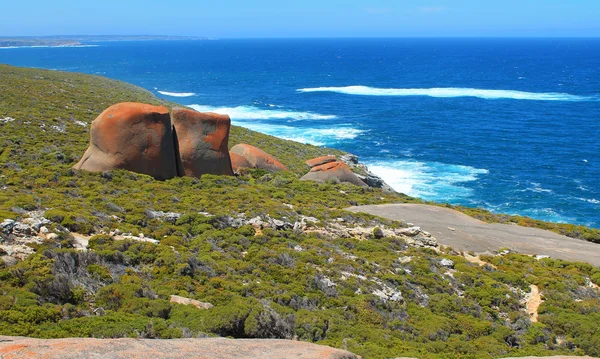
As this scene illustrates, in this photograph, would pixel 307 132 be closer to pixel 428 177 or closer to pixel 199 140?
pixel 428 177

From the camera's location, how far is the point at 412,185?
175 ft

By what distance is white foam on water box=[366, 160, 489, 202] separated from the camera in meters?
51.1

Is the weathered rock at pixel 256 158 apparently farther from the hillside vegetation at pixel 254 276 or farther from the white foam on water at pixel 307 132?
the white foam on water at pixel 307 132

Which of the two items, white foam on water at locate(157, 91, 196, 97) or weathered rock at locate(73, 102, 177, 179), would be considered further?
white foam on water at locate(157, 91, 196, 97)

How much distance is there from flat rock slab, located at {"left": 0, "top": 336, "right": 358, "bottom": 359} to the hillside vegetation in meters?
2.41

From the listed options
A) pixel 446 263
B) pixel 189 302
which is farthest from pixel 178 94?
pixel 189 302

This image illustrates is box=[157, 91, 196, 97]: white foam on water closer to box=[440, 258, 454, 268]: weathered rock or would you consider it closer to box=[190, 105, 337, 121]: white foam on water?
box=[190, 105, 337, 121]: white foam on water

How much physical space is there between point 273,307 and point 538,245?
18.8 m

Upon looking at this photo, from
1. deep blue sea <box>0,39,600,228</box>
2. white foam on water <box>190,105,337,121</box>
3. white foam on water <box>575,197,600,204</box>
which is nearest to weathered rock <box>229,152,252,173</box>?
deep blue sea <box>0,39,600,228</box>

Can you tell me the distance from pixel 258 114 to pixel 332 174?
56037 millimetres

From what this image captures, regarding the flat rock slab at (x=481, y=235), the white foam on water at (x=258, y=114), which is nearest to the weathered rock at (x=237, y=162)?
the flat rock slab at (x=481, y=235)

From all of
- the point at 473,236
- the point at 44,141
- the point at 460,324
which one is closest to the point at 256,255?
the point at 460,324

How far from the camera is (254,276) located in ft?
56.0

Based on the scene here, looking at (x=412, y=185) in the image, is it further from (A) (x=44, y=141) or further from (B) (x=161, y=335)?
(B) (x=161, y=335)
